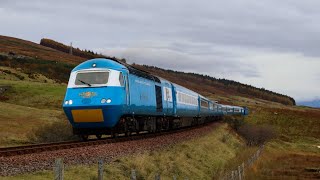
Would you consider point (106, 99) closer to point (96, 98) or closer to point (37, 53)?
point (96, 98)

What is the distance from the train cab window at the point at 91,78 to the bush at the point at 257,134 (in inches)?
1601

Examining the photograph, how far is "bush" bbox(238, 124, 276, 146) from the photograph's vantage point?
208 feet

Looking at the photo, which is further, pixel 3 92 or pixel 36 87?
pixel 36 87

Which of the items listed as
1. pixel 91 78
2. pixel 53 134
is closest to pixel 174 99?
pixel 53 134

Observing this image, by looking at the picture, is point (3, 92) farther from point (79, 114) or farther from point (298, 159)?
point (79, 114)

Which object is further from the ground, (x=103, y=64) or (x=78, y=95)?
(x=103, y=64)

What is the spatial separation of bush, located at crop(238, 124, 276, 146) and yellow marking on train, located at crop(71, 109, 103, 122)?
41.2 meters

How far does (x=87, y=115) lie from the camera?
74.5 feet

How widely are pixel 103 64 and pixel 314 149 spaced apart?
48645 mm

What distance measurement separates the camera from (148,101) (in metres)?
28.7

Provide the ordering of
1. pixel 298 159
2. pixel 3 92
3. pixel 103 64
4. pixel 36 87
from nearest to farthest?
1. pixel 103 64
2. pixel 298 159
3. pixel 3 92
4. pixel 36 87

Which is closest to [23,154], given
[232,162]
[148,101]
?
[148,101]

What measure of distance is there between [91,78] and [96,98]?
1289mm

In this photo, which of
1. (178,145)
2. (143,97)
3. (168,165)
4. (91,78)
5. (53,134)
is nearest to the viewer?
(168,165)
